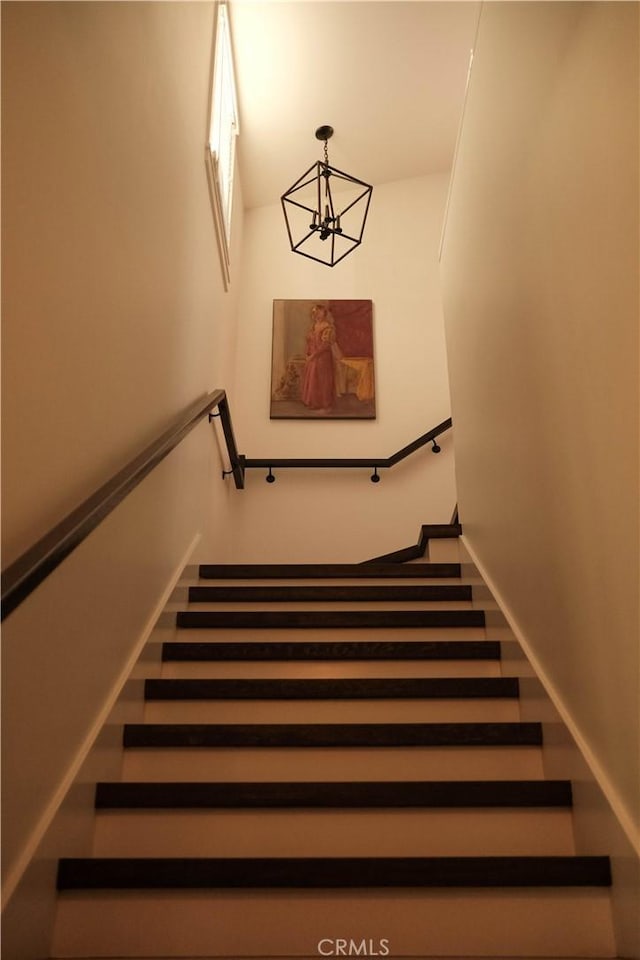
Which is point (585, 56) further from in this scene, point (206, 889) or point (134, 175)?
point (206, 889)

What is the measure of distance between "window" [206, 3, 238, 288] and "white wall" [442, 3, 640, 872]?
5.03 ft

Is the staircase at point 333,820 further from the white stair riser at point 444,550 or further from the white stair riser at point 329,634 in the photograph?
the white stair riser at point 444,550

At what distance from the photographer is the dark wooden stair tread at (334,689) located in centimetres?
234

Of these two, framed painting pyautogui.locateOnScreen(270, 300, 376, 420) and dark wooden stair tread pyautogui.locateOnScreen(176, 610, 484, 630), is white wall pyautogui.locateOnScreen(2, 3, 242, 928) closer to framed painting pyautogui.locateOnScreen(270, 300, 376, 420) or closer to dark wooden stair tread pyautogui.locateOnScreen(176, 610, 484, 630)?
dark wooden stair tread pyautogui.locateOnScreen(176, 610, 484, 630)

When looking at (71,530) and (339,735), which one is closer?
(71,530)

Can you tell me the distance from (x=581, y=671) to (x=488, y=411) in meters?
1.47

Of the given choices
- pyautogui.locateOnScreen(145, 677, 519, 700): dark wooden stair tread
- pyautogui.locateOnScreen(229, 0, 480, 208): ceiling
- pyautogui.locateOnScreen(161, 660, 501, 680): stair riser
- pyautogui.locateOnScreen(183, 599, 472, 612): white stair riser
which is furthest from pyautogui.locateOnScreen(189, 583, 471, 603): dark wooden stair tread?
pyautogui.locateOnScreen(229, 0, 480, 208): ceiling

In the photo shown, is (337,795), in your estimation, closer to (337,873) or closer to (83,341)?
(337,873)

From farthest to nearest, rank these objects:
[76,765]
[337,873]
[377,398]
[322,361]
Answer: [322,361] → [377,398] → [76,765] → [337,873]

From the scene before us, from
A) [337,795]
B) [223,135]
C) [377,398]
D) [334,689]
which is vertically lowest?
[337,795]

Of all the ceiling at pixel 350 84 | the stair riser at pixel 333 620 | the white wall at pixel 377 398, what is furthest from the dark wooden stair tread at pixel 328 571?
the ceiling at pixel 350 84

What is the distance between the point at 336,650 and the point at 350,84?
14.9 feet

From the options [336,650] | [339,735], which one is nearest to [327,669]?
[336,650]

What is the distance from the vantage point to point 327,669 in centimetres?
256
